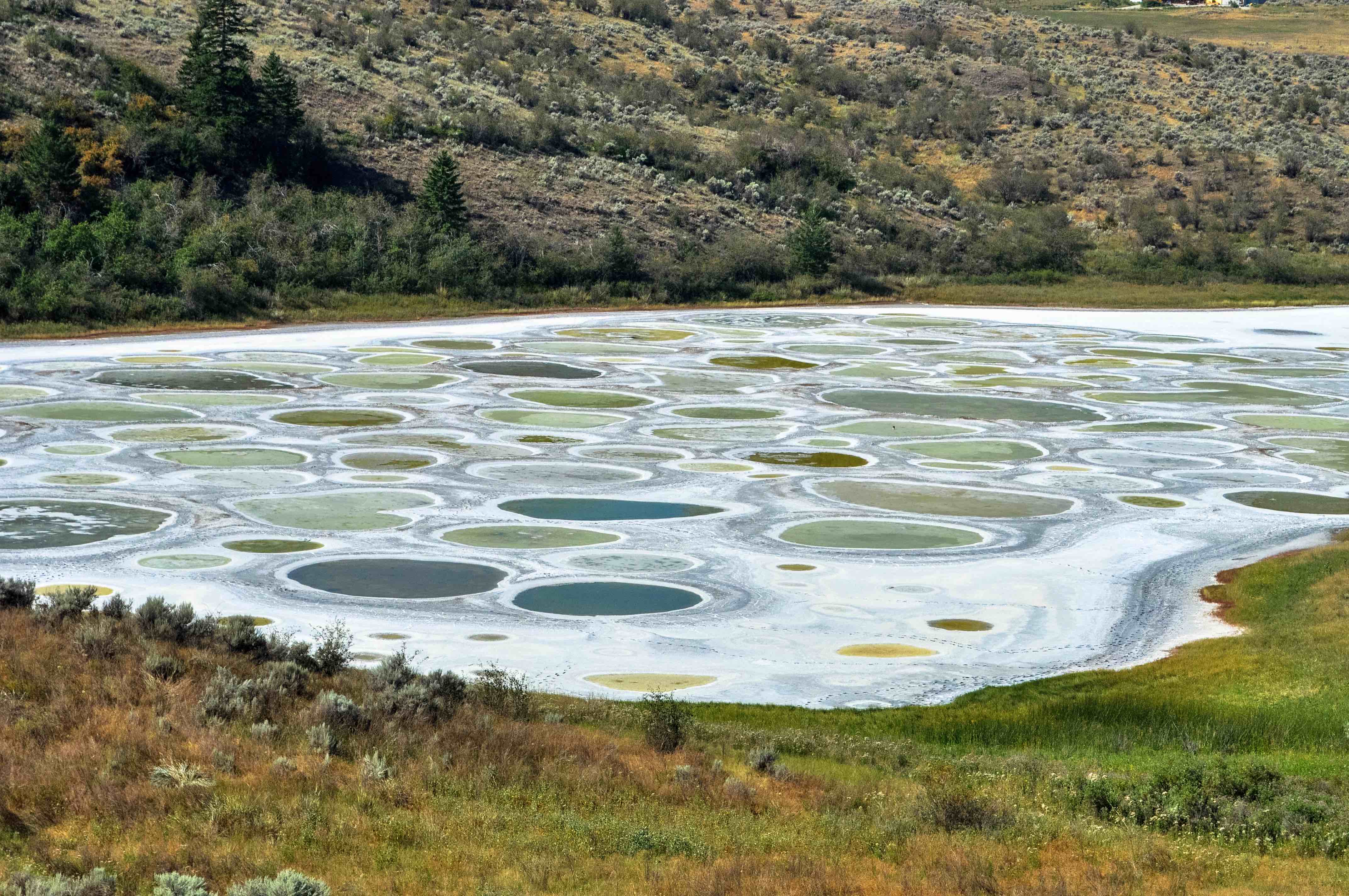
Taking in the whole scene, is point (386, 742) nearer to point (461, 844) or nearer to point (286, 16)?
point (461, 844)

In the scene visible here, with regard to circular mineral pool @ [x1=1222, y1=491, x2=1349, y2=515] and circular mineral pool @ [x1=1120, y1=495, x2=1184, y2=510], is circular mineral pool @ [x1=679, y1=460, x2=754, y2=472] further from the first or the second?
circular mineral pool @ [x1=1222, y1=491, x2=1349, y2=515]

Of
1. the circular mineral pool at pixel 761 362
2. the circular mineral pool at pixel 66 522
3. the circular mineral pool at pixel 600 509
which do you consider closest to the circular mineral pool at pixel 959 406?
the circular mineral pool at pixel 761 362

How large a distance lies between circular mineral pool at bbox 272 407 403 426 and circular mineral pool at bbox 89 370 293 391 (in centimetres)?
386

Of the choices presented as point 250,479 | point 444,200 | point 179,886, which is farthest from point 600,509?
point 444,200

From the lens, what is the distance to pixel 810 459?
31.6 m

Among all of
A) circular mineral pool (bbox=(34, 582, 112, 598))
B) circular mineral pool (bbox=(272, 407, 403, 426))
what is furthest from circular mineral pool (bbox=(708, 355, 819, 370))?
circular mineral pool (bbox=(34, 582, 112, 598))

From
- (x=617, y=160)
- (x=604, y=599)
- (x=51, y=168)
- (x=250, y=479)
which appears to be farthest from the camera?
(x=617, y=160)

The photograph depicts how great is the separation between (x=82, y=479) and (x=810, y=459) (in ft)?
47.4

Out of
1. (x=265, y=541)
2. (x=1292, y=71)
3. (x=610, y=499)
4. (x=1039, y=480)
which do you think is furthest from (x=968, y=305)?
(x=1292, y=71)

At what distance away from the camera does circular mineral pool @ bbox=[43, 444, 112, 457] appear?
29.6 meters

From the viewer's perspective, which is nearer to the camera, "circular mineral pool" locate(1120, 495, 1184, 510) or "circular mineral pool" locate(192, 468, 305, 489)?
"circular mineral pool" locate(192, 468, 305, 489)

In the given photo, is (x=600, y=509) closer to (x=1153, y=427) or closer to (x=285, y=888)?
(x=1153, y=427)

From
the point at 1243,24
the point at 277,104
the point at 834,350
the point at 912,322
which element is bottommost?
the point at 834,350

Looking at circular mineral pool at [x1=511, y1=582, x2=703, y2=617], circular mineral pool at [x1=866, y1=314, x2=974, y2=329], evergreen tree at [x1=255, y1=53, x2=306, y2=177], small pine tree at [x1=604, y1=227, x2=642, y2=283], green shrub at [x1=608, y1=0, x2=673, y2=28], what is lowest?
circular mineral pool at [x1=511, y1=582, x2=703, y2=617]
